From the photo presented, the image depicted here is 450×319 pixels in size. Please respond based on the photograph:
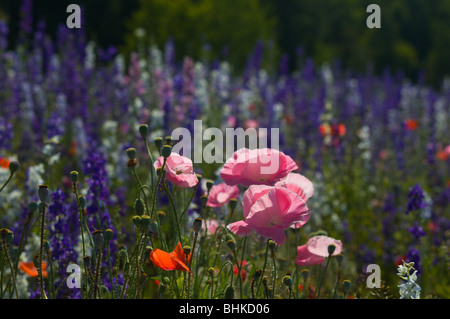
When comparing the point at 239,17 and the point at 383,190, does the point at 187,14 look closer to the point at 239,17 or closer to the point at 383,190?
the point at 239,17

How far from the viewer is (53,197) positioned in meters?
1.77

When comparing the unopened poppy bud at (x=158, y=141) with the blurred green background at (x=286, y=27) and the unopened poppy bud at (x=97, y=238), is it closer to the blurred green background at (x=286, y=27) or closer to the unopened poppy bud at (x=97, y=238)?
the unopened poppy bud at (x=97, y=238)

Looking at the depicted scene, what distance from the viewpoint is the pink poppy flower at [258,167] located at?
4.11 feet

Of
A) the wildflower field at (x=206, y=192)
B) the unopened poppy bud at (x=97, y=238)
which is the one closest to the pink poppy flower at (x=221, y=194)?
the wildflower field at (x=206, y=192)

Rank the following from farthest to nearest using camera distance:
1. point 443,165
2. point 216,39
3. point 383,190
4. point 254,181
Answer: point 216,39 → point 443,165 → point 383,190 → point 254,181

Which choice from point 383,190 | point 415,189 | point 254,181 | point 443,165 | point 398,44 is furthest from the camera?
point 398,44

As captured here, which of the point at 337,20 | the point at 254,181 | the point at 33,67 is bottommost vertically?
the point at 254,181

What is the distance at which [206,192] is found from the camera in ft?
6.68

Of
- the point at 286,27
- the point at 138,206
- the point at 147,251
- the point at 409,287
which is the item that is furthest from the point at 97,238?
the point at 286,27

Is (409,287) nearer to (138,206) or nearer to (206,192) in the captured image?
(138,206)

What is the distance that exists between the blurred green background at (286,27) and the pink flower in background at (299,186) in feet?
40.0

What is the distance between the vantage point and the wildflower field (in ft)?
4.19

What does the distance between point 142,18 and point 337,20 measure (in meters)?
11.2

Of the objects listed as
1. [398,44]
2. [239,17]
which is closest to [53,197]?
[239,17]
